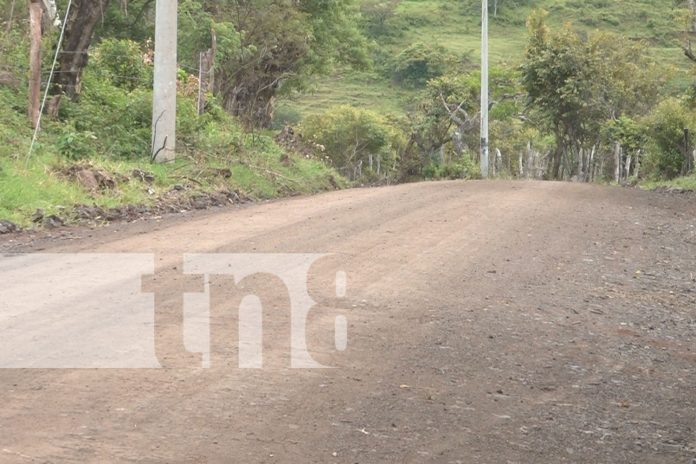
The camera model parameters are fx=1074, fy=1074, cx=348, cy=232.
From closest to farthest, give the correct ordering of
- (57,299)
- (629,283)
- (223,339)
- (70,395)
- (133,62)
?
(70,395), (223,339), (57,299), (629,283), (133,62)

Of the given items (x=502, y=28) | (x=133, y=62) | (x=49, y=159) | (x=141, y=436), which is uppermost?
(x=502, y=28)

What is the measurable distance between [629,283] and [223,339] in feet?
15.3

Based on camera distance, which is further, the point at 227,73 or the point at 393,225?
the point at 227,73

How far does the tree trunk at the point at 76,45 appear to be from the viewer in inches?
752

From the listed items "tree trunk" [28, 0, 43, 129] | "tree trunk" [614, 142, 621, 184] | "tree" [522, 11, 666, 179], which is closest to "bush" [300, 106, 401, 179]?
"tree" [522, 11, 666, 179]

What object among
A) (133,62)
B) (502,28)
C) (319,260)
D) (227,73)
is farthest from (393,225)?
(502,28)

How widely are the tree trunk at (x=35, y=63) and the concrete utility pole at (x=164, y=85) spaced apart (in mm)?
1868

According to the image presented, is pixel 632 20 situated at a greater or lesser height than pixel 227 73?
greater

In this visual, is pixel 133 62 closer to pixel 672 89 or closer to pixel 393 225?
pixel 393 225

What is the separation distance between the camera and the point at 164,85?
17984mm

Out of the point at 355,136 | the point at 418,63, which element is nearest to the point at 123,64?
the point at 355,136

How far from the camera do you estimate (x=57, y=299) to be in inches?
321

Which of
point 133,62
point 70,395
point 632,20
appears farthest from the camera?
point 632,20
